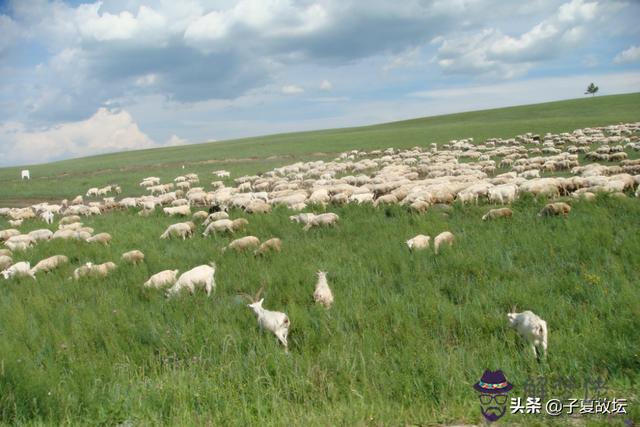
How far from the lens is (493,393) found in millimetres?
3773

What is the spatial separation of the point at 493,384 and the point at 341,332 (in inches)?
69.5

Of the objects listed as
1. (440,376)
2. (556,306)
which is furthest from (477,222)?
(440,376)

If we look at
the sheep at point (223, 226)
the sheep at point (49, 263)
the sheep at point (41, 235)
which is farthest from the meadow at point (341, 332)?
the sheep at point (41, 235)

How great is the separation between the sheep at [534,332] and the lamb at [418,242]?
3.40 metres

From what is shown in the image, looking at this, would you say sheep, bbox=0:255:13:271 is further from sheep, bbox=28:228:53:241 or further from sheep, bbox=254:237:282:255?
sheep, bbox=254:237:282:255

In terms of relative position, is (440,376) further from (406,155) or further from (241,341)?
(406,155)

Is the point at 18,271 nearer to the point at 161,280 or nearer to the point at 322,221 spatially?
the point at 161,280

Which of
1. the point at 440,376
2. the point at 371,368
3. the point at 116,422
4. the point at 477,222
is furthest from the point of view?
the point at 477,222

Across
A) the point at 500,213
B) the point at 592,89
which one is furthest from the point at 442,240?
the point at 592,89

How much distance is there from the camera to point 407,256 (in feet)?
A: 25.0

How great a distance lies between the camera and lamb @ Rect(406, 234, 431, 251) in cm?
797

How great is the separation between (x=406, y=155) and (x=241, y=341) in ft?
84.4

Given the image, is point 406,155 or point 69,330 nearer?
point 69,330

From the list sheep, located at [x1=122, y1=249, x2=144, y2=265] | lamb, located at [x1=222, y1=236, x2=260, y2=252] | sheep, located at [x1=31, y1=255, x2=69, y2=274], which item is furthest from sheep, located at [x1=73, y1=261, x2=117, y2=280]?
lamb, located at [x1=222, y1=236, x2=260, y2=252]
